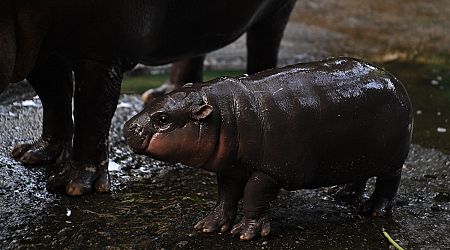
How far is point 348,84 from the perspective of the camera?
2498 millimetres

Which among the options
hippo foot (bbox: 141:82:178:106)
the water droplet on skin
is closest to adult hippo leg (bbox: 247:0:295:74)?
hippo foot (bbox: 141:82:178:106)

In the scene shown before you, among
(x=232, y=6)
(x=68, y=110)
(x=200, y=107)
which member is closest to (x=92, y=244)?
(x=200, y=107)

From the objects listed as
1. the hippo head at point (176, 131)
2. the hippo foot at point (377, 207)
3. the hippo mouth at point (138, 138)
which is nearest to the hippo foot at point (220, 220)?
the hippo head at point (176, 131)

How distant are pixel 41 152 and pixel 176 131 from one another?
112cm

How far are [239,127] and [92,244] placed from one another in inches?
24.1

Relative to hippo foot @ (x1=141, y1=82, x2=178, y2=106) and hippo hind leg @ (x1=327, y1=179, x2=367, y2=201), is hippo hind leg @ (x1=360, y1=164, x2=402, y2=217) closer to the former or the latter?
hippo hind leg @ (x1=327, y1=179, x2=367, y2=201)

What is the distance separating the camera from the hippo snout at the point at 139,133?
2.30m

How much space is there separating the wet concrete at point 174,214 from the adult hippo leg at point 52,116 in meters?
0.07

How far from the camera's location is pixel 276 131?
7.68ft

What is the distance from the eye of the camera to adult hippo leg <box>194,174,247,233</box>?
97.1 inches

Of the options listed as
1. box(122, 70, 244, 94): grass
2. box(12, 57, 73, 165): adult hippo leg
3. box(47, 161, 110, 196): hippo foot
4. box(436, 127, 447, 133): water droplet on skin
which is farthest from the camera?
box(122, 70, 244, 94): grass

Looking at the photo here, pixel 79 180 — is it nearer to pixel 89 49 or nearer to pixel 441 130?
pixel 89 49

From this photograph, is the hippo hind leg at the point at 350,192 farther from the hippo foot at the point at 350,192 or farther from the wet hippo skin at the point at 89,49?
the wet hippo skin at the point at 89,49

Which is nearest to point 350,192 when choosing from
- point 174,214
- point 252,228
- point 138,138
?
point 252,228
